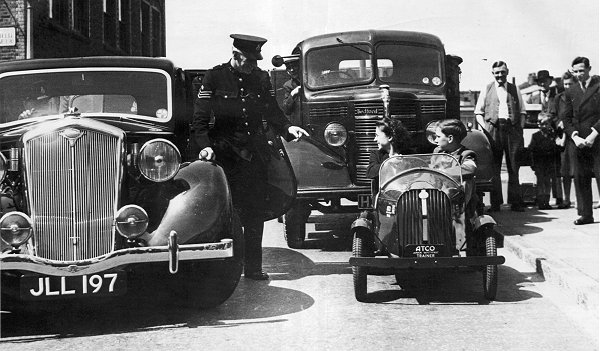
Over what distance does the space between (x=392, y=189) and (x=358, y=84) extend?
12.0 ft

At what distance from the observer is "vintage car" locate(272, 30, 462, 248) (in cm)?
906

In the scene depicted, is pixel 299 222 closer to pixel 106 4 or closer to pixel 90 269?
pixel 90 269

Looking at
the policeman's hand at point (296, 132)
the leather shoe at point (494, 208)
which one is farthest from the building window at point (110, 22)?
the policeman's hand at point (296, 132)

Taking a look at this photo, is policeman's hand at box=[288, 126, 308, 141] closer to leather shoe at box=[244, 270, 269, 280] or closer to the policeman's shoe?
leather shoe at box=[244, 270, 269, 280]

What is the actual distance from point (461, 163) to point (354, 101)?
278 centimetres

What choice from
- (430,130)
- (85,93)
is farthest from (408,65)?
(85,93)

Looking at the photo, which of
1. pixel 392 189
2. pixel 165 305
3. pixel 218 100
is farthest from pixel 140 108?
pixel 392 189

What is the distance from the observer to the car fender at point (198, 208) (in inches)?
216

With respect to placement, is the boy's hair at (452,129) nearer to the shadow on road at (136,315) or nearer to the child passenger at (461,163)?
the child passenger at (461,163)

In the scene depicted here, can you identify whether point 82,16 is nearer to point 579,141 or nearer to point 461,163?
point 579,141

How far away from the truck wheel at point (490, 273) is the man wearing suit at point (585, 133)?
3825mm

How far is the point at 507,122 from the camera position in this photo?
11.7m

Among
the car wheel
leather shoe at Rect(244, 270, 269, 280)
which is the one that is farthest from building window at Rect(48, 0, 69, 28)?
the car wheel

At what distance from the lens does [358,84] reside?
32.7ft
